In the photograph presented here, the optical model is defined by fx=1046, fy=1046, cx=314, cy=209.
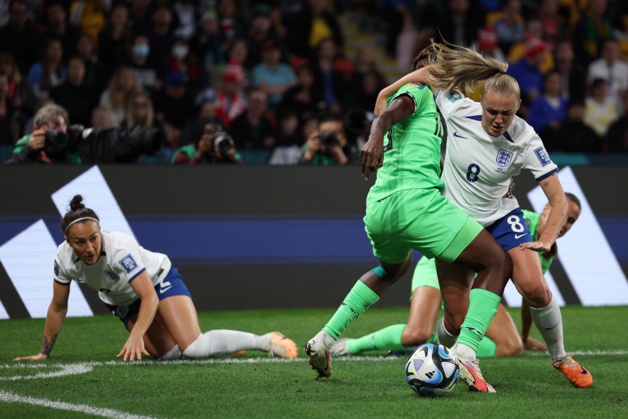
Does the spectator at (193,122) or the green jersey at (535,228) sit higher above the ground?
the green jersey at (535,228)

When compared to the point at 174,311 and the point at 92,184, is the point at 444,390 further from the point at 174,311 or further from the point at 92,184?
the point at 92,184

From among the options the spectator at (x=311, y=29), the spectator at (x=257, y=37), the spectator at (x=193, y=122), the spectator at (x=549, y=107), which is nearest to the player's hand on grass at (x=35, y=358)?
the spectator at (x=193, y=122)

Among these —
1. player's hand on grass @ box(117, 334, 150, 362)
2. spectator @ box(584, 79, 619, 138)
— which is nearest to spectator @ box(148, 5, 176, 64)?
spectator @ box(584, 79, 619, 138)

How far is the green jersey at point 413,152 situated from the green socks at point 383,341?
1.49m

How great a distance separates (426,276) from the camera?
23.8 feet

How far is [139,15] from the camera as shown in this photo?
13367 millimetres

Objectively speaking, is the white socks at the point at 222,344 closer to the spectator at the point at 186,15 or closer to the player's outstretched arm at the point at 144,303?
the player's outstretched arm at the point at 144,303

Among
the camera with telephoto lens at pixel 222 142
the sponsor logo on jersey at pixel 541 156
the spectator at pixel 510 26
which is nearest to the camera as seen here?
the sponsor logo on jersey at pixel 541 156

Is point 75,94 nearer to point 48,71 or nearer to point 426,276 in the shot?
point 48,71

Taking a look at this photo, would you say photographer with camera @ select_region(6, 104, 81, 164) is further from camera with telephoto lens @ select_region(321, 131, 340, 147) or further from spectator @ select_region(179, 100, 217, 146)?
spectator @ select_region(179, 100, 217, 146)

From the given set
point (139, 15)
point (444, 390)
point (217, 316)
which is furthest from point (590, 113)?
point (444, 390)

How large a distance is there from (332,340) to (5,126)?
656 cm

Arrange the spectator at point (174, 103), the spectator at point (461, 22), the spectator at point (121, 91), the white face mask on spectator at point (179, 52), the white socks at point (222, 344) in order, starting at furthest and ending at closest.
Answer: the spectator at point (461, 22), the white face mask on spectator at point (179, 52), the spectator at point (174, 103), the spectator at point (121, 91), the white socks at point (222, 344)

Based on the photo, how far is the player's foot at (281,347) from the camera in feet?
22.7
